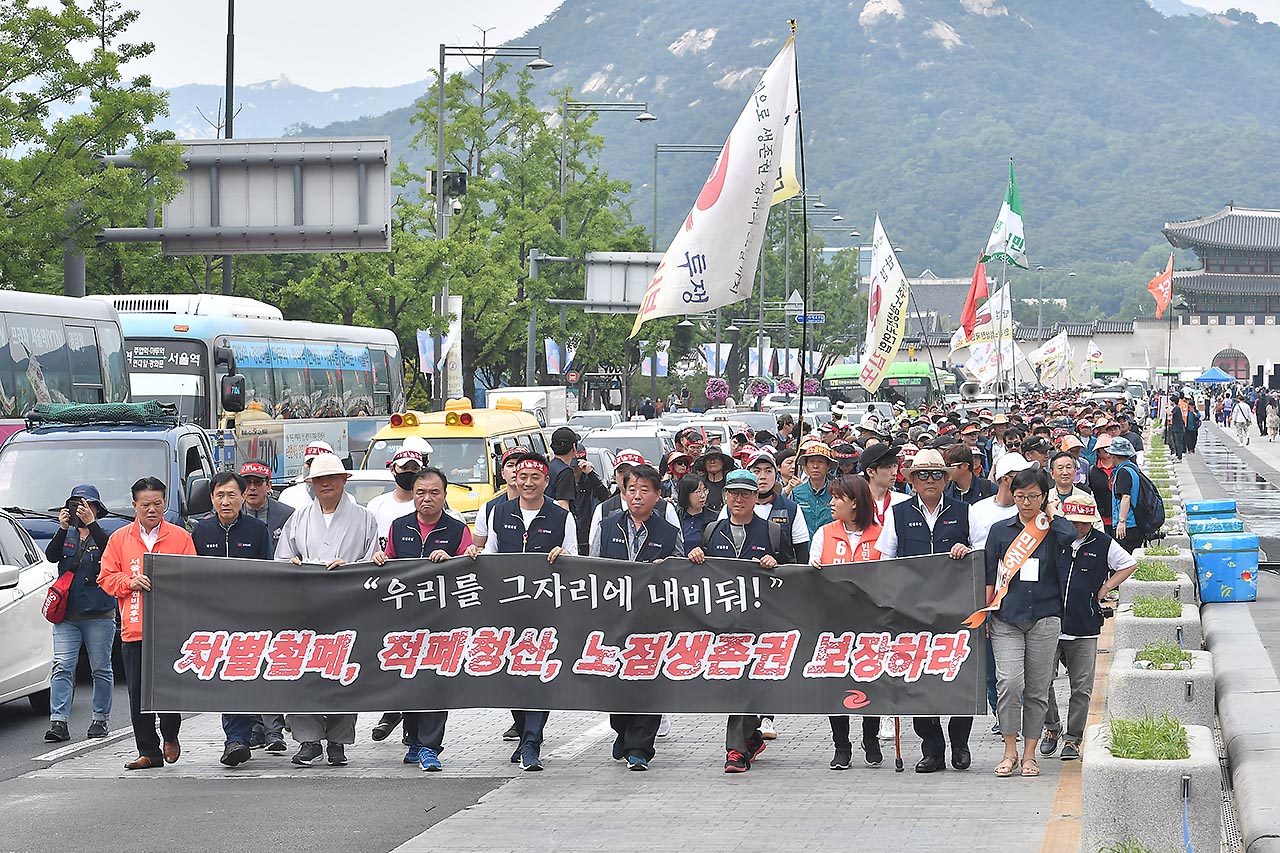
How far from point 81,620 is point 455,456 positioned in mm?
7176

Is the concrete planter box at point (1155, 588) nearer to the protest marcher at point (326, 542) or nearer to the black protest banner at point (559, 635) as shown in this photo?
the black protest banner at point (559, 635)

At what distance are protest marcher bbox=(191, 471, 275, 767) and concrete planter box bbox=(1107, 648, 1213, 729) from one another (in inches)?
189

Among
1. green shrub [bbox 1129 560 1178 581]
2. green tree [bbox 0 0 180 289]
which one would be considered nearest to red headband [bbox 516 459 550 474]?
green shrub [bbox 1129 560 1178 581]

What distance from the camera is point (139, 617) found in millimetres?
10391

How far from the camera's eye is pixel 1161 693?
31.1 ft

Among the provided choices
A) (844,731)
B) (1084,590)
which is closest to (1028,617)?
(1084,590)

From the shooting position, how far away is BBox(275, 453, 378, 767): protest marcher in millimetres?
10383

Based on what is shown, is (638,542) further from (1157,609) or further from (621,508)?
(1157,609)

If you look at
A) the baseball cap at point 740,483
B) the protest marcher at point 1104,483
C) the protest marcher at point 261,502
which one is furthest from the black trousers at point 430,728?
the protest marcher at point 1104,483

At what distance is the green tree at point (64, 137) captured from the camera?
27500 millimetres

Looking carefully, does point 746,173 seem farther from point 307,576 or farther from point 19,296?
point 19,296

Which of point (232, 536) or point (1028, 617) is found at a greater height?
point (232, 536)

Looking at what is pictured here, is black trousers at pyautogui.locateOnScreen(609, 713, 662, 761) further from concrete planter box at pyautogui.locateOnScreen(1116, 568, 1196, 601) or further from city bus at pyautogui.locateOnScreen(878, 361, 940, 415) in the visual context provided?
city bus at pyautogui.locateOnScreen(878, 361, 940, 415)

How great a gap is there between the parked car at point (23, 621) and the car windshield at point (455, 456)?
527 cm
